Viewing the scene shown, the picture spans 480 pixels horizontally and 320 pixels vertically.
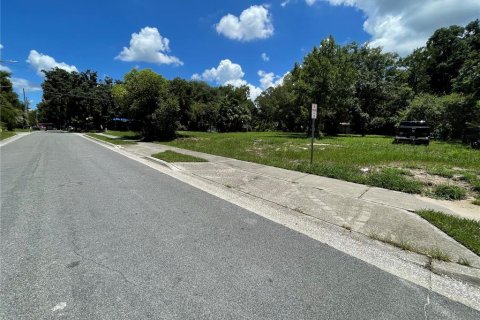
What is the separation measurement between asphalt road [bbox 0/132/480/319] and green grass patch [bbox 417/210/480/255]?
156cm

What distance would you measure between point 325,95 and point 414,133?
33.0 feet

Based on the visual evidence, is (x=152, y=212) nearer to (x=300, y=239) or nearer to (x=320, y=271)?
(x=300, y=239)

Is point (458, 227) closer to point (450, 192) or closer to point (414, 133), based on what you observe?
point (450, 192)

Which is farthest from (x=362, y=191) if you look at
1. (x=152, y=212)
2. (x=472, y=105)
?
(x=472, y=105)

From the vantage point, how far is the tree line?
77.9ft

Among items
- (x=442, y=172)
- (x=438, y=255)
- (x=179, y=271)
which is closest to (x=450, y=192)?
(x=442, y=172)

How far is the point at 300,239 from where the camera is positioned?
402cm

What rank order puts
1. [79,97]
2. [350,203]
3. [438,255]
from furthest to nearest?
[79,97]
[350,203]
[438,255]

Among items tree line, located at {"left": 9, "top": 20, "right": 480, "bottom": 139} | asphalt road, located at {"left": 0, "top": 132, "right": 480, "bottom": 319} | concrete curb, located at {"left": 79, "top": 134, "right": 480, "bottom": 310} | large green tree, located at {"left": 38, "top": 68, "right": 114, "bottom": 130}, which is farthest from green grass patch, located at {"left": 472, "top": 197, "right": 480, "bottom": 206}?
large green tree, located at {"left": 38, "top": 68, "right": 114, "bottom": 130}

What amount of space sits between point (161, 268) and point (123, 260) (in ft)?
1.79

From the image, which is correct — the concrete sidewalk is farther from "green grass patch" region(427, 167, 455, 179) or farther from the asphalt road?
"green grass patch" region(427, 167, 455, 179)

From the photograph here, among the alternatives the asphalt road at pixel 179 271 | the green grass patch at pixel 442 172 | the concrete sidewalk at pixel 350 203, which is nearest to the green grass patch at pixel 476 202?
the concrete sidewalk at pixel 350 203

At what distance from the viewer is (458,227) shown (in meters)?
4.18

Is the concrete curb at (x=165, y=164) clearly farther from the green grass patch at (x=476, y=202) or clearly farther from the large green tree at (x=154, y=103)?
the large green tree at (x=154, y=103)
